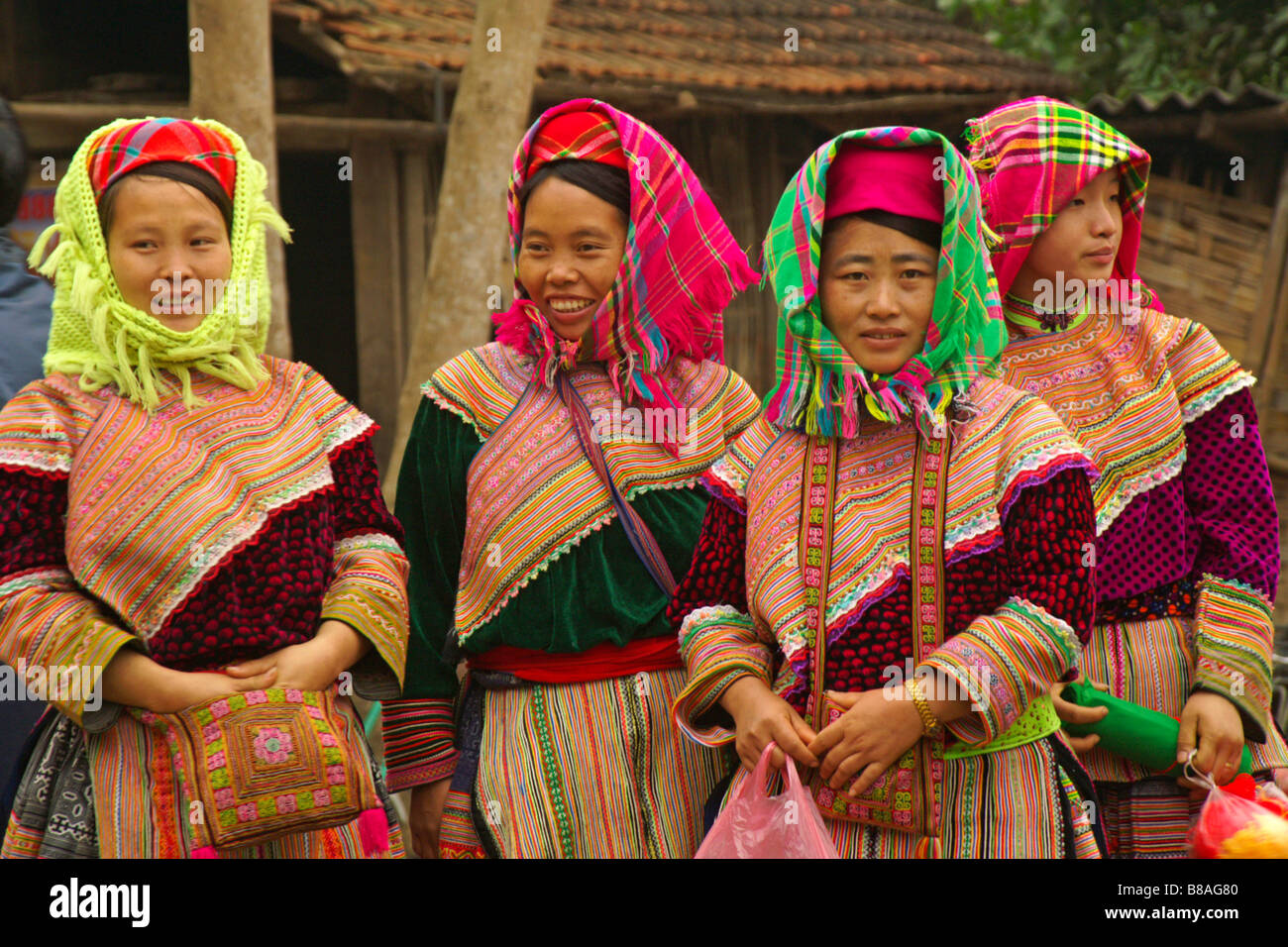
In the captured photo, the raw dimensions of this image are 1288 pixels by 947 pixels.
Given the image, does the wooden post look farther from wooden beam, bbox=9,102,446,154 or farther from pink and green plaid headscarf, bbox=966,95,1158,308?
pink and green plaid headscarf, bbox=966,95,1158,308

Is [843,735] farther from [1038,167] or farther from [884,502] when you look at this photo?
[1038,167]

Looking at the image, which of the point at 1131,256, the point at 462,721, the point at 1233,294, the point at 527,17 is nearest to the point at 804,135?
the point at 1233,294

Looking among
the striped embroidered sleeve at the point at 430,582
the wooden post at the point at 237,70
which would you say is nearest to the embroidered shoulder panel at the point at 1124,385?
the striped embroidered sleeve at the point at 430,582

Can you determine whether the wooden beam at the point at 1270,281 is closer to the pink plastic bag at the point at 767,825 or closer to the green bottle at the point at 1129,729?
the green bottle at the point at 1129,729

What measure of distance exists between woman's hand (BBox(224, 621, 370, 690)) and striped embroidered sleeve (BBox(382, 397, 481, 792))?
11.9 inches

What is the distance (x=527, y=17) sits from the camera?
20.1ft

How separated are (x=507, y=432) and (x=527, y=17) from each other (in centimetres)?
379

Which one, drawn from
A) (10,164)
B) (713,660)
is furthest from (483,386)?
(10,164)

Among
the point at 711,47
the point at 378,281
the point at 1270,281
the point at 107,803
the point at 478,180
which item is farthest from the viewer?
the point at 711,47

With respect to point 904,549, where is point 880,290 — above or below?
above

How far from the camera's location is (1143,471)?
282cm

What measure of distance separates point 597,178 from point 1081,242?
1.03m

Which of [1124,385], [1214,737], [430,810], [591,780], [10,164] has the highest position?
[10,164]

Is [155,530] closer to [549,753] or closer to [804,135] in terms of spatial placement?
[549,753]
